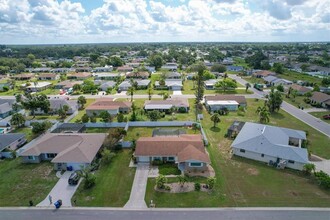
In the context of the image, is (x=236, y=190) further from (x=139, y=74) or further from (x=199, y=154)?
(x=139, y=74)

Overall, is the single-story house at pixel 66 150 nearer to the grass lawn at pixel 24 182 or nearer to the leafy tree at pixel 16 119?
the grass lawn at pixel 24 182

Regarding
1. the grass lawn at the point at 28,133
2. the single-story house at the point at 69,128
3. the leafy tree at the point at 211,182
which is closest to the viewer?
the leafy tree at the point at 211,182

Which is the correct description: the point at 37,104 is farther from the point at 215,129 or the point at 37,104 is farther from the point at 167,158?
the point at 215,129

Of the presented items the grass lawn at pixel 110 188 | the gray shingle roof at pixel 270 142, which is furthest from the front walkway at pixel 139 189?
the gray shingle roof at pixel 270 142

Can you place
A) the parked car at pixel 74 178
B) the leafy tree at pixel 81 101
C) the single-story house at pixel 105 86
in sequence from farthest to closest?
the single-story house at pixel 105 86, the leafy tree at pixel 81 101, the parked car at pixel 74 178

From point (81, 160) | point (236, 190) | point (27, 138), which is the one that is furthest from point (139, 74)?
point (236, 190)

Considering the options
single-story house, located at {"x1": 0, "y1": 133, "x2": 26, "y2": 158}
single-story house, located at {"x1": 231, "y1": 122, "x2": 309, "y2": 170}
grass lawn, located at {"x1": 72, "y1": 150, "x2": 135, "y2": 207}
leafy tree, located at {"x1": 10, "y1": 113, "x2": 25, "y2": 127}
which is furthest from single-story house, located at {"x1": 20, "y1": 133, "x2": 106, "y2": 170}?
single-story house, located at {"x1": 231, "y1": 122, "x2": 309, "y2": 170}
